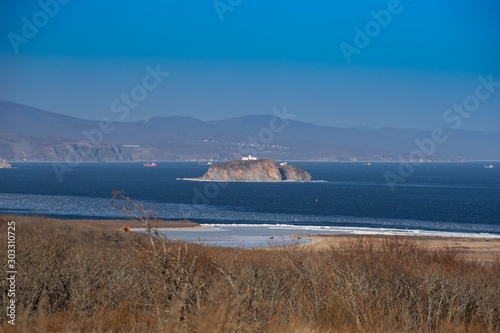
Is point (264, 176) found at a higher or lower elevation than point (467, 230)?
higher

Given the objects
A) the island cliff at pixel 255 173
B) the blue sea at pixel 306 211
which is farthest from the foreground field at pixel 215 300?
the island cliff at pixel 255 173

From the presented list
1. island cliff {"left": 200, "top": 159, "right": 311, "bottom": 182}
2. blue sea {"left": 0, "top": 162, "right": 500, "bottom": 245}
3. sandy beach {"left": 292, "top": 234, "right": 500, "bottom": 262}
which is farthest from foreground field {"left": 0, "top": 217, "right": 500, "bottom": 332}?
island cliff {"left": 200, "top": 159, "right": 311, "bottom": 182}

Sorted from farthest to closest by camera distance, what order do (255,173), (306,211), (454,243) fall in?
(255,173) → (306,211) → (454,243)

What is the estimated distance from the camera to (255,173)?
183 meters

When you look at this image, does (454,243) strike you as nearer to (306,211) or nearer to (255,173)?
(306,211)

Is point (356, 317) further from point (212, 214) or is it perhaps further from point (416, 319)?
point (212, 214)

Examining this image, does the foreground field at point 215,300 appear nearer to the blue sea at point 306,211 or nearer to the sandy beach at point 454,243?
the sandy beach at point 454,243

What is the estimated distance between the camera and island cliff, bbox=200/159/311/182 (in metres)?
180

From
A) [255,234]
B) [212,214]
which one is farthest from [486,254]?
[212,214]

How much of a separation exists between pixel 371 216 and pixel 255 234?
1125 inches

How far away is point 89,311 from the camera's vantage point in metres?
11.3

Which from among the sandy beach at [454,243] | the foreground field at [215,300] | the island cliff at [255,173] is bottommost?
the foreground field at [215,300]

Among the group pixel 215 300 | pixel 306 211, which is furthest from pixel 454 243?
pixel 215 300

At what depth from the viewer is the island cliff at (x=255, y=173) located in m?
180
